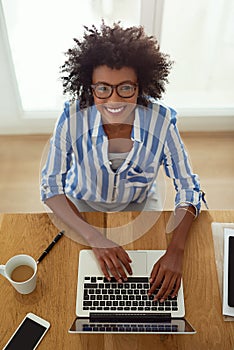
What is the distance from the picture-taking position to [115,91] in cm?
125

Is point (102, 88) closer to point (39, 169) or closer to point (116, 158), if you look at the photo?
point (116, 158)

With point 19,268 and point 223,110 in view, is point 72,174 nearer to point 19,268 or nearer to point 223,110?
point 19,268

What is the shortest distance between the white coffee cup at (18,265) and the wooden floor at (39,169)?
3.61 ft

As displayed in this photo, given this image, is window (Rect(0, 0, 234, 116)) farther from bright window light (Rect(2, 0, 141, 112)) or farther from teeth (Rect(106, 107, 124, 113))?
teeth (Rect(106, 107, 124, 113))

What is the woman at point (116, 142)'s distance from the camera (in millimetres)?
1228

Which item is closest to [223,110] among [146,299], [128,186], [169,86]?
[169,86]

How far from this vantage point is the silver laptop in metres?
1.10

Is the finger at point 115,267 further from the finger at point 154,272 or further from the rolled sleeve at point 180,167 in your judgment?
the rolled sleeve at point 180,167

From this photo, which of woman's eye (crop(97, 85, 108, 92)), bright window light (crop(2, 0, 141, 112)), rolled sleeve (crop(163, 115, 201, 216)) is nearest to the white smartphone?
rolled sleeve (crop(163, 115, 201, 216))

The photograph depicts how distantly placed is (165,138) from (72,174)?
15.9 inches

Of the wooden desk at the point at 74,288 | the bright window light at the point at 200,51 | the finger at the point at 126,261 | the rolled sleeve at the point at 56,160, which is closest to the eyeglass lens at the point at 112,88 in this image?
the rolled sleeve at the point at 56,160

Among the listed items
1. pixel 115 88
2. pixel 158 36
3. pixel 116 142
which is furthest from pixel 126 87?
pixel 158 36

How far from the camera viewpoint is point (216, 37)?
2281 millimetres

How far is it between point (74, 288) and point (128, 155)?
1.59ft
